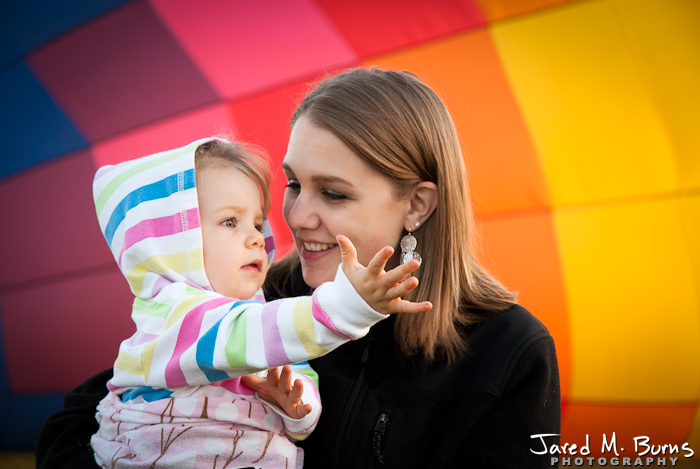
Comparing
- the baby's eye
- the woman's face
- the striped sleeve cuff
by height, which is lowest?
the striped sleeve cuff

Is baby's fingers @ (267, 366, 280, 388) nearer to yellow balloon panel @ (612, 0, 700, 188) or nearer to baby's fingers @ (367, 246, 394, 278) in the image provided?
baby's fingers @ (367, 246, 394, 278)

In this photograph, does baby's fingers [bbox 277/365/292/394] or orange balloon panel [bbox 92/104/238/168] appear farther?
orange balloon panel [bbox 92/104/238/168]

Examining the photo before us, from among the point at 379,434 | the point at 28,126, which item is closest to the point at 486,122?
the point at 379,434

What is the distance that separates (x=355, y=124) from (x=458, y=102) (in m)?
0.92

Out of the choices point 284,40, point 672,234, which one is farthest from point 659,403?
point 284,40

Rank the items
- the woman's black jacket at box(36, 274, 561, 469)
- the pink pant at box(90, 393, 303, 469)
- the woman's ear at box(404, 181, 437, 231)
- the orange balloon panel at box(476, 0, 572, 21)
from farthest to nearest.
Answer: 1. the orange balloon panel at box(476, 0, 572, 21)
2. the woman's ear at box(404, 181, 437, 231)
3. the woman's black jacket at box(36, 274, 561, 469)
4. the pink pant at box(90, 393, 303, 469)

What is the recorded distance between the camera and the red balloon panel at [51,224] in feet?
8.74

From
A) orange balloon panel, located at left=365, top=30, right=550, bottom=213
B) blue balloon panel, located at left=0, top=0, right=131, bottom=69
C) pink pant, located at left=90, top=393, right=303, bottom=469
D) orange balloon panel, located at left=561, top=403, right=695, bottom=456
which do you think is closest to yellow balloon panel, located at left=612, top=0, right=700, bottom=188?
orange balloon panel, located at left=365, top=30, right=550, bottom=213

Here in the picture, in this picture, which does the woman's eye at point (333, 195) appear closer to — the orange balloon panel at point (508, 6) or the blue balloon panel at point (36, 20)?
the orange balloon panel at point (508, 6)

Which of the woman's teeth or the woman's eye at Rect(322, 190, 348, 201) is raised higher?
the woman's eye at Rect(322, 190, 348, 201)

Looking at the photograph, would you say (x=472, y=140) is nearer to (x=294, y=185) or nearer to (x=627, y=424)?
(x=294, y=185)

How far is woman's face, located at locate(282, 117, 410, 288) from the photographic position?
1.69 meters

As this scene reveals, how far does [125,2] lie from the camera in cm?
257

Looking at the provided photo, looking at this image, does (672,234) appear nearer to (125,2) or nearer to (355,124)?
(355,124)
